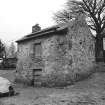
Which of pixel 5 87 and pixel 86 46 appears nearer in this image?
pixel 5 87

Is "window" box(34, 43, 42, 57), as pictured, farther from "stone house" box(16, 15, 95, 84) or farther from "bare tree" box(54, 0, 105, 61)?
"bare tree" box(54, 0, 105, 61)

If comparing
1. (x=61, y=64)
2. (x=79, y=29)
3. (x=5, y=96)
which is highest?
(x=79, y=29)

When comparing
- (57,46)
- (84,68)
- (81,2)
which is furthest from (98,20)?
(57,46)

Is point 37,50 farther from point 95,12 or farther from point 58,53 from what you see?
point 95,12

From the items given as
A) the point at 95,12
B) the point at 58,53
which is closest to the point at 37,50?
the point at 58,53

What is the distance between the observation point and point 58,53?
45.6 ft

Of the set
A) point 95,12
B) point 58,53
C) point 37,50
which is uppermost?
point 95,12

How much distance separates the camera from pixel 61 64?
44.5 feet

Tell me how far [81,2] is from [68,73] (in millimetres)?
14933

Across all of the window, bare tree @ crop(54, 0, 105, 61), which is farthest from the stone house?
bare tree @ crop(54, 0, 105, 61)

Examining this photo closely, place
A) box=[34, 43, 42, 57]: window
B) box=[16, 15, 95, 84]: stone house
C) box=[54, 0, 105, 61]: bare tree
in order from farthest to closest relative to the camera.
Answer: box=[54, 0, 105, 61]: bare tree
box=[34, 43, 42, 57]: window
box=[16, 15, 95, 84]: stone house

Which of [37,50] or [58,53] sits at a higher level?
[37,50]

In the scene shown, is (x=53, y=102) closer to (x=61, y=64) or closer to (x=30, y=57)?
(x=61, y=64)

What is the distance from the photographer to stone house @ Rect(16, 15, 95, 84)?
1375 cm
